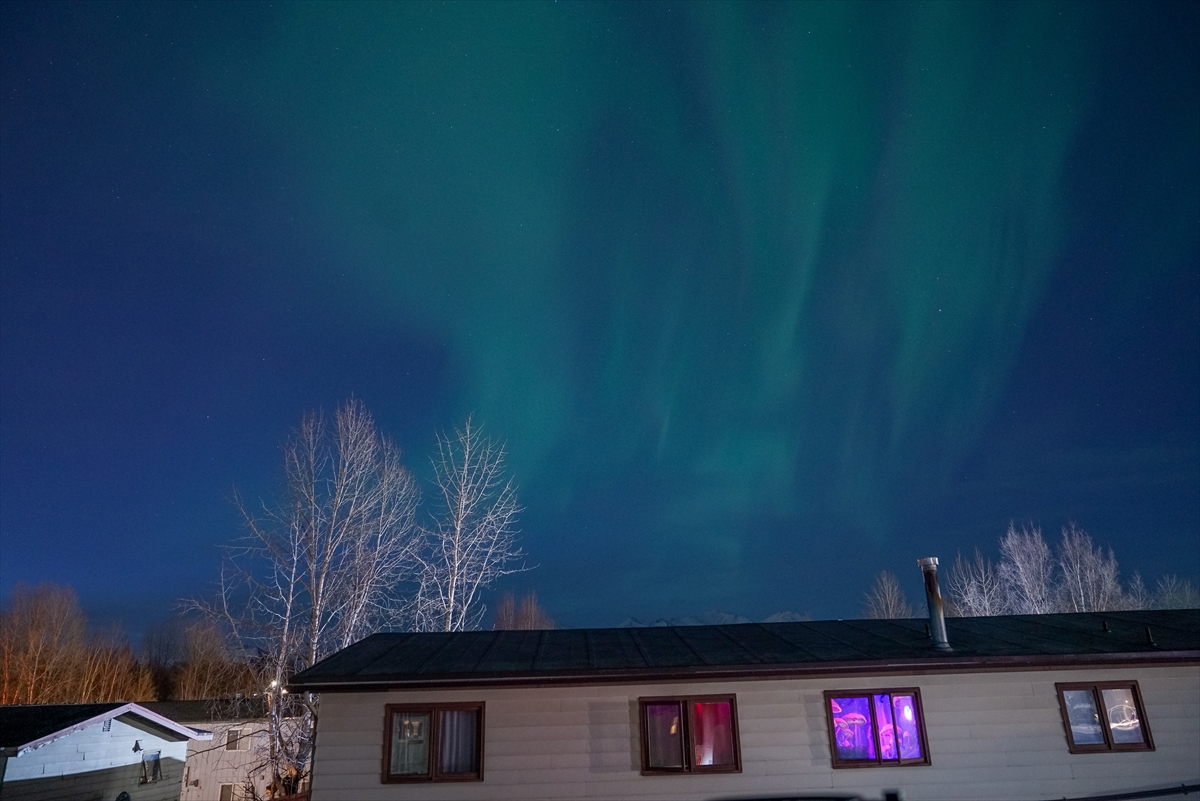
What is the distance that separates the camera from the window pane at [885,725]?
11.5 meters

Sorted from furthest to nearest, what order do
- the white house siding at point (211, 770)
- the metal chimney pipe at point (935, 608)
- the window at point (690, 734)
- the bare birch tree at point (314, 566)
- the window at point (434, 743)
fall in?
the white house siding at point (211, 770)
the bare birch tree at point (314, 566)
the metal chimney pipe at point (935, 608)
the window at point (690, 734)
the window at point (434, 743)

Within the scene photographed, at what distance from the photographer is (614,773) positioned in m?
11.4

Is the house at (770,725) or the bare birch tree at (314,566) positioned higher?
the bare birch tree at (314,566)

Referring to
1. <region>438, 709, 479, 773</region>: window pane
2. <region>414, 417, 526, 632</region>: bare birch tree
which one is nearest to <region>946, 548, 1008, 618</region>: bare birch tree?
<region>414, 417, 526, 632</region>: bare birch tree

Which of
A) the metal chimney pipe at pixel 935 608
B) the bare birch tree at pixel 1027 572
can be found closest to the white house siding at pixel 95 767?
the metal chimney pipe at pixel 935 608

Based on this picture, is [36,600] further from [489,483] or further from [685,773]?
[685,773]

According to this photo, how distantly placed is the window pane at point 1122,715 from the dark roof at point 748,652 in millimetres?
607

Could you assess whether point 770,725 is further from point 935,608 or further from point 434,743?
point 434,743

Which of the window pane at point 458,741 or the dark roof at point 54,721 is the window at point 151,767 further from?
the window pane at point 458,741

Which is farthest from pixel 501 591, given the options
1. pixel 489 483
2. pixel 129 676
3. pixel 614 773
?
pixel 614 773

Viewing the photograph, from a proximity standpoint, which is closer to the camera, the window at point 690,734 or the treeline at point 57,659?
the window at point 690,734

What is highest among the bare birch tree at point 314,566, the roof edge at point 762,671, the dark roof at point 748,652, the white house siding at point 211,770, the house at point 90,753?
the bare birch tree at point 314,566

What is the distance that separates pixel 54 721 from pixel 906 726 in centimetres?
2396

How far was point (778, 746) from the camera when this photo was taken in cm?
1155
